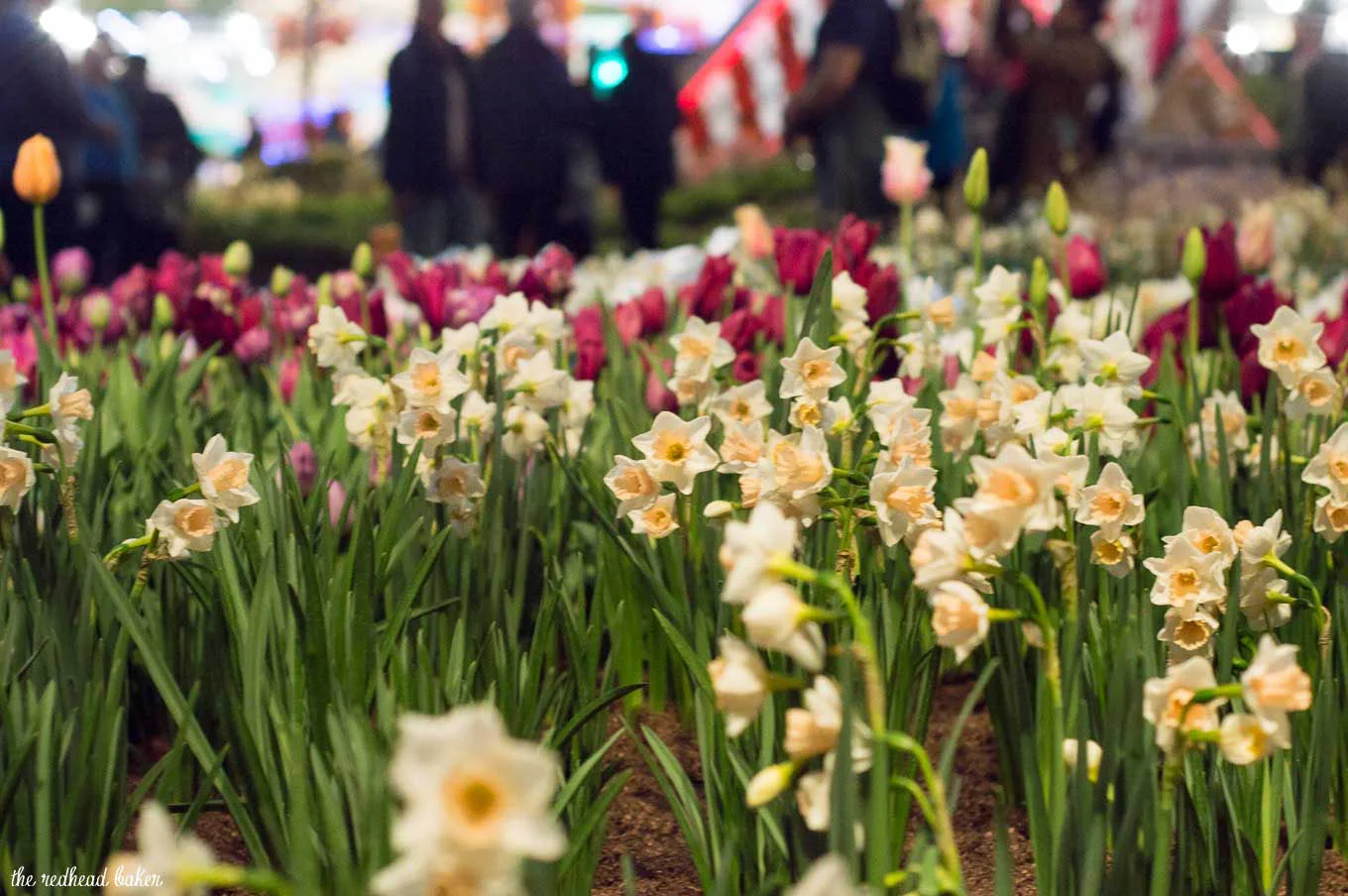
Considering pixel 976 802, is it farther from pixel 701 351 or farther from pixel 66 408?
pixel 66 408

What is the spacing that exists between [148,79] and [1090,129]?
5.72 meters

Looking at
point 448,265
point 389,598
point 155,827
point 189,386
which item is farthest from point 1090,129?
point 155,827

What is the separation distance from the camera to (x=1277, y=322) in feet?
6.61

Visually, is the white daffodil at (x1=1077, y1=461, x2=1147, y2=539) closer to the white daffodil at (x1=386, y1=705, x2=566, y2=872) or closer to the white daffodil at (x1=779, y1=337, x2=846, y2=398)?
the white daffodil at (x1=779, y1=337, x2=846, y2=398)

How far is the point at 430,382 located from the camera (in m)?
1.99

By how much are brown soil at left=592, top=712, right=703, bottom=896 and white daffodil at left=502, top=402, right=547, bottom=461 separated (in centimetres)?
45

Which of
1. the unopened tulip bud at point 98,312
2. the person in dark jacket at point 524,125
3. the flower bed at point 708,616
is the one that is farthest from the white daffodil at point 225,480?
the person in dark jacket at point 524,125

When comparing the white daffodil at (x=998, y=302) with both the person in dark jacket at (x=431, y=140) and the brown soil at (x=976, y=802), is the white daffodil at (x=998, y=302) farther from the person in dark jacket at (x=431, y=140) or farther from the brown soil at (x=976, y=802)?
the person in dark jacket at (x=431, y=140)

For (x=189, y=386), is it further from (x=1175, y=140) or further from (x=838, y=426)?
(x=1175, y=140)

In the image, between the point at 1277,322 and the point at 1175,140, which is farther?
the point at 1175,140

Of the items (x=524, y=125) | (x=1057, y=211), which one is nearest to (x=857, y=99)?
(x=524, y=125)

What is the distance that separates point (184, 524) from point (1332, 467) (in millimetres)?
1214

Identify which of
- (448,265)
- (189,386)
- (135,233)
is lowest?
(189,386)

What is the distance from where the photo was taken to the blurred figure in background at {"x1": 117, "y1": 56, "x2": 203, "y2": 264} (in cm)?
848
